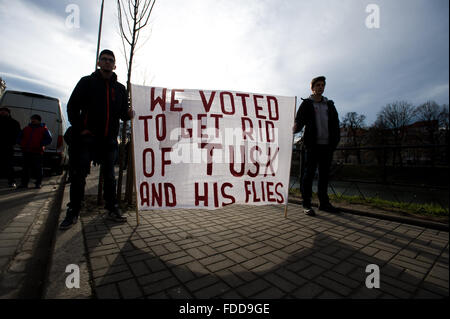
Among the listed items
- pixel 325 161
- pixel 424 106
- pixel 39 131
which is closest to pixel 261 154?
pixel 325 161

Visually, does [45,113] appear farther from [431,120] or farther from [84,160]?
[431,120]

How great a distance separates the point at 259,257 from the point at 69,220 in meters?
2.37

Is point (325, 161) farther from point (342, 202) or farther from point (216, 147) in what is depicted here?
point (216, 147)

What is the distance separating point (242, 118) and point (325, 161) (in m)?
1.82

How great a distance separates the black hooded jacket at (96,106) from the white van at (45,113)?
6.38 m

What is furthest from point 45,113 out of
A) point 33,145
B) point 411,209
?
point 411,209

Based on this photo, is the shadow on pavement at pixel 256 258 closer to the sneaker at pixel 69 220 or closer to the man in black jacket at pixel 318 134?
the sneaker at pixel 69 220

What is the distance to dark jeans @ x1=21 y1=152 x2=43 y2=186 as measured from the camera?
5.72 meters

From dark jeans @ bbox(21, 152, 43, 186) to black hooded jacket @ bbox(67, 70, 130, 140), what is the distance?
4.24 meters

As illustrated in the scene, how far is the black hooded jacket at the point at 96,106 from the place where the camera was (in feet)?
9.32

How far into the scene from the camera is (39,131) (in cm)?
594

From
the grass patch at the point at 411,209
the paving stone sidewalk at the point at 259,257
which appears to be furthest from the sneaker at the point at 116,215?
the grass patch at the point at 411,209

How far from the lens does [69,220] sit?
274 cm

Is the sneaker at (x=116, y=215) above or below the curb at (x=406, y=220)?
above
